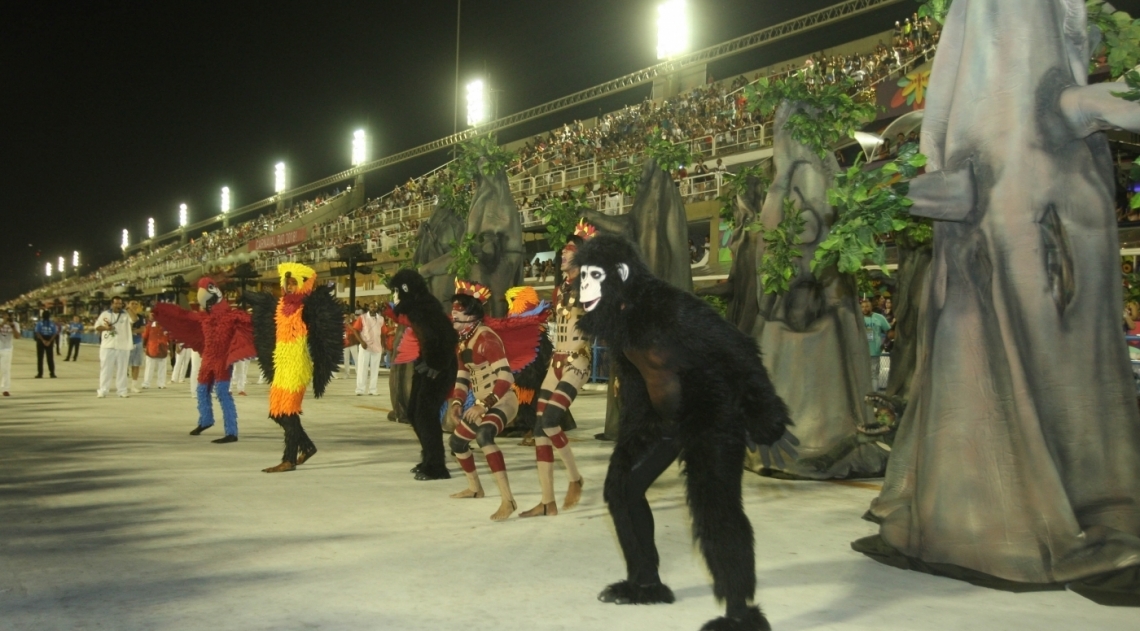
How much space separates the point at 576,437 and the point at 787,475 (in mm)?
4031

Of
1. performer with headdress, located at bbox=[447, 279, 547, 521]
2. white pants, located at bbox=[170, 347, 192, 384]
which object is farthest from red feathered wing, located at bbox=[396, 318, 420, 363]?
white pants, located at bbox=[170, 347, 192, 384]

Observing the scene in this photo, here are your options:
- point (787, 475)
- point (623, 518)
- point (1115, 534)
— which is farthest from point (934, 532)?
point (787, 475)

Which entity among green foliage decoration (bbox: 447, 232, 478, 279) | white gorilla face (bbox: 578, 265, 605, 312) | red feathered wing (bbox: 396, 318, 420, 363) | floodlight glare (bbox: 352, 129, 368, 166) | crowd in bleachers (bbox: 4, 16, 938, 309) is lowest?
red feathered wing (bbox: 396, 318, 420, 363)

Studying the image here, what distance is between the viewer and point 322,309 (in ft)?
32.9

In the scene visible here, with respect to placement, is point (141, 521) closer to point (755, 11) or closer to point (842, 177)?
point (842, 177)

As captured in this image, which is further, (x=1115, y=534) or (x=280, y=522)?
(x=280, y=522)

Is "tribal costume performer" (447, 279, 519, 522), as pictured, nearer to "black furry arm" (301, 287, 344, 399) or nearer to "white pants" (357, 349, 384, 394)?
"black furry arm" (301, 287, 344, 399)

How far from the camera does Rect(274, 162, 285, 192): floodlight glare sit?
262ft

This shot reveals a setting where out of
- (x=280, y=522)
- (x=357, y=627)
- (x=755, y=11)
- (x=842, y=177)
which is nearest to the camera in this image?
(x=357, y=627)

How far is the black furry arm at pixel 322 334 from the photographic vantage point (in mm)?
9992

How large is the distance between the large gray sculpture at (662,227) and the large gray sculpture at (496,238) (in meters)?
1.99

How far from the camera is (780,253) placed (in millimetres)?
8883

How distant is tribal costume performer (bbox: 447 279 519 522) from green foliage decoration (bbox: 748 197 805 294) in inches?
98.0

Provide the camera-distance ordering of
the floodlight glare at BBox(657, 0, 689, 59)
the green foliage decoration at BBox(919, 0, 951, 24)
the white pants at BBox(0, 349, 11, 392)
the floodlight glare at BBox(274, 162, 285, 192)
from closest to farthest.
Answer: the green foliage decoration at BBox(919, 0, 951, 24) → the white pants at BBox(0, 349, 11, 392) → the floodlight glare at BBox(657, 0, 689, 59) → the floodlight glare at BBox(274, 162, 285, 192)
